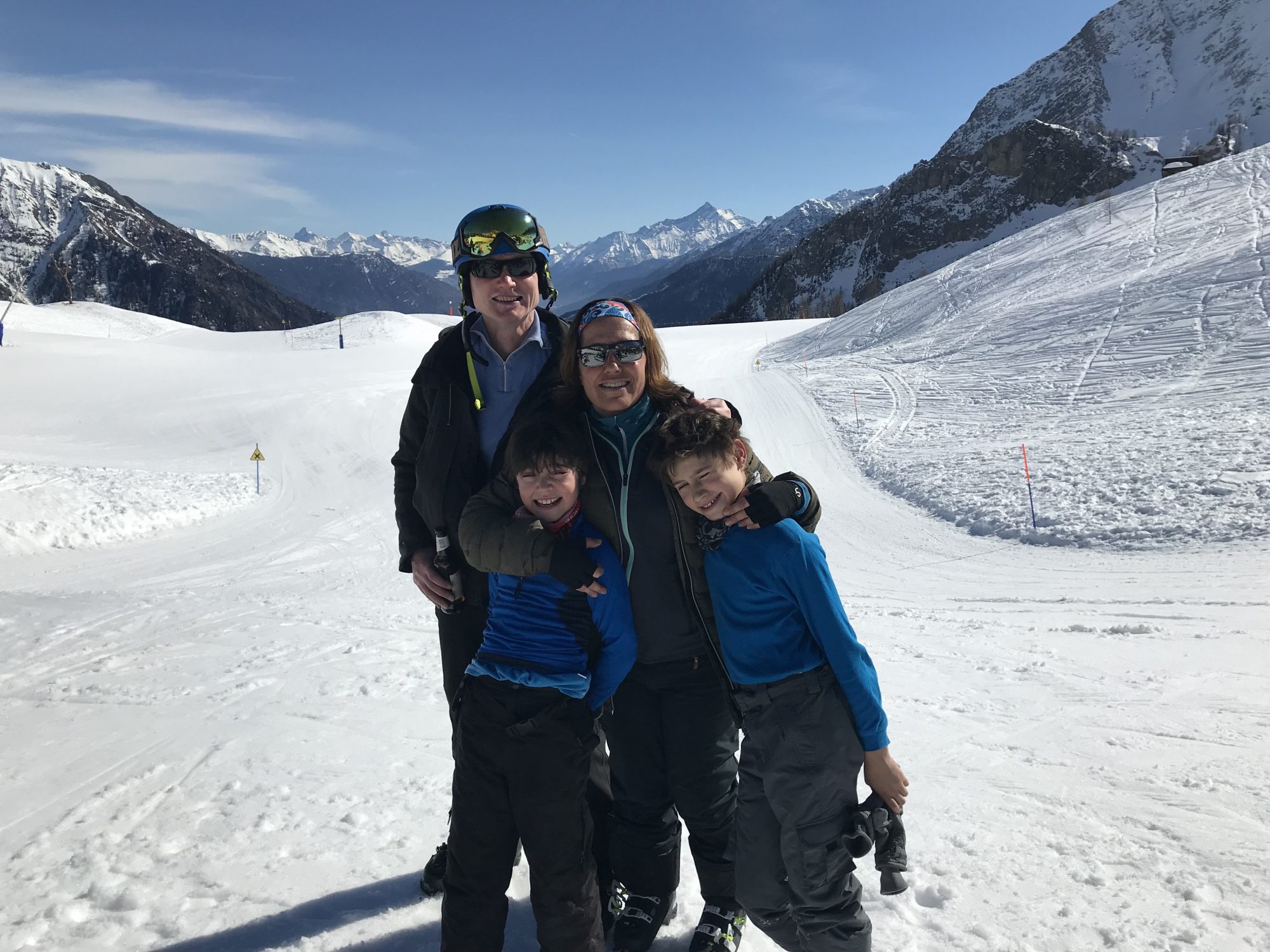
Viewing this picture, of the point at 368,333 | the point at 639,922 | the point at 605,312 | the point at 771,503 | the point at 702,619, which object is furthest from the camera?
the point at 368,333

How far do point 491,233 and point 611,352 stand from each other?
0.74 metres

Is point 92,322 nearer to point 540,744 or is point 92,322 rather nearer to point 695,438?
point 540,744

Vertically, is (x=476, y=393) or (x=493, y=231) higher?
(x=493, y=231)

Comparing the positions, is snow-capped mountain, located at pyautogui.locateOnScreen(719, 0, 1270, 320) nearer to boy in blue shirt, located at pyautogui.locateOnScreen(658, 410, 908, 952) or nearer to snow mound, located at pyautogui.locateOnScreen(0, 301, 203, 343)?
snow mound, located at pyautogui.locateOnScreen(0, 301, 203, 343)

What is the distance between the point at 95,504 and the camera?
1267cm

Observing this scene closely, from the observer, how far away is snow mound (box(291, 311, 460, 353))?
3997 cm

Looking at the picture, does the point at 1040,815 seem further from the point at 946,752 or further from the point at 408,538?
the point at 408,538

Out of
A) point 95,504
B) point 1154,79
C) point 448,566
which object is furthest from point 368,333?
point 1154,79

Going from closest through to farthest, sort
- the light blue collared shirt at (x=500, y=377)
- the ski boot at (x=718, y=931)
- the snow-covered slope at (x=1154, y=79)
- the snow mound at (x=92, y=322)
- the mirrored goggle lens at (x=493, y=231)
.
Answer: the ski boot at (x=718, y=931) → the mirrored goggle lens at (x=493, y=231) → the light blue collared shirt at (x=500, y=377) → the snow mound at (x=92, y=322) → the snow-covered slope at (x=1154, y=79)

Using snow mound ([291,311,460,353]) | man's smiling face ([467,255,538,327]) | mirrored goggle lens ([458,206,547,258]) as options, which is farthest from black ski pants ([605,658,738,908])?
snow mound ([291,311,460,353])

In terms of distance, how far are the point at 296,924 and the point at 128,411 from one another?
25912 millimetres

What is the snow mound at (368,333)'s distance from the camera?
40.0 m

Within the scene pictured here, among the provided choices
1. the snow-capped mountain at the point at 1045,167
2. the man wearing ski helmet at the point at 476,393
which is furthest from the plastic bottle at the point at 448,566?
the snow-capped mountain at the point at 1045,167

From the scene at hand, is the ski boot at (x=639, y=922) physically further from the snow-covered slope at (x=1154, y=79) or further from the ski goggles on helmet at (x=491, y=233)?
the snow-covered slope at (x=1154, y=79)
